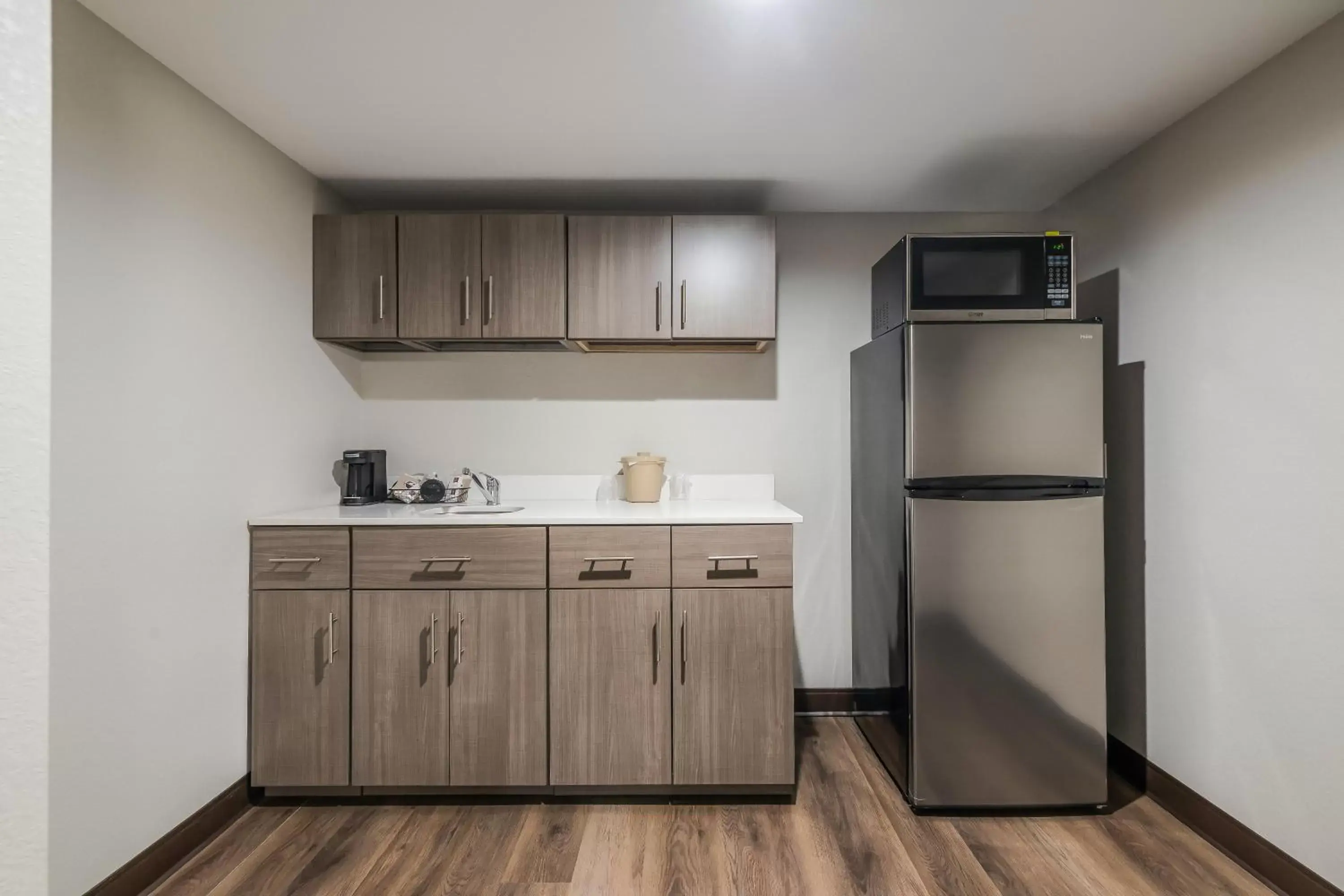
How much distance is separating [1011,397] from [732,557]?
109cm

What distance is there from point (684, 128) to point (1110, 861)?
8.81 feet

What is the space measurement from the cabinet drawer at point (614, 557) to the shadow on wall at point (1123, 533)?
5.63 feet

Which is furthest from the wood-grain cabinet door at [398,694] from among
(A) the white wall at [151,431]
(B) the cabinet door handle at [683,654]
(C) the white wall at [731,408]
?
(C) the white wall at [731,408]

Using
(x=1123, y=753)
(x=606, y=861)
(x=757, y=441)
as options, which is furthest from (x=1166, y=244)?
(x=606, y=861)

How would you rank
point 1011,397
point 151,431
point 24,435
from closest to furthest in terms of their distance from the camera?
point 24,435 → point 151,431 → point 1011,397

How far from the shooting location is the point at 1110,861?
6.44 ft

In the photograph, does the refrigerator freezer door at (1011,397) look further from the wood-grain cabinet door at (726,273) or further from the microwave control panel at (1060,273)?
the wood-grain cabinet door at (726,273)

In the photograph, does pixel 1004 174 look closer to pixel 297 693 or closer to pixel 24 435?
pixel 24 435

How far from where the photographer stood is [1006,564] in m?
2.20

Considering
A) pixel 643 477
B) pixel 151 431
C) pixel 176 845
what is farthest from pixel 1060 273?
pixel 176 845

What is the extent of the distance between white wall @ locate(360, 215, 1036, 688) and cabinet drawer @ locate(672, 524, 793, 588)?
0.80 m

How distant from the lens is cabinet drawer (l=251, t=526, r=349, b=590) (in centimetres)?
224

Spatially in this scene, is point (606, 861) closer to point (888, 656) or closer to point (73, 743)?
point (888, 656)

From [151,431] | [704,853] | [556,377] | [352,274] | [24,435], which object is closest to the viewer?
[24,435]
